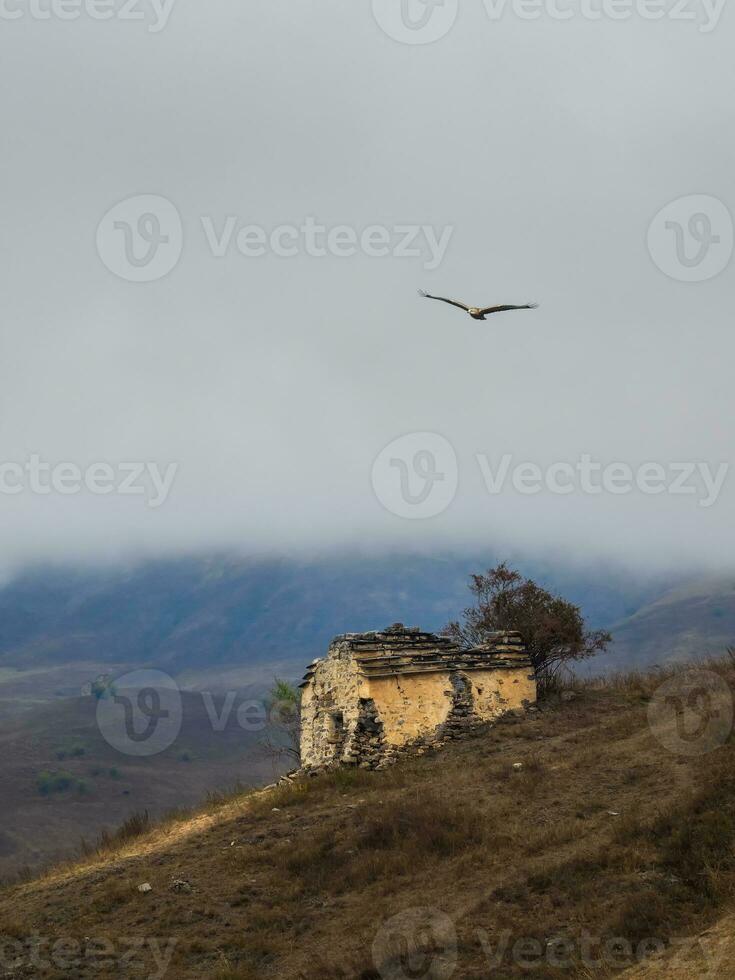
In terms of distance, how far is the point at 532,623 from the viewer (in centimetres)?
3038

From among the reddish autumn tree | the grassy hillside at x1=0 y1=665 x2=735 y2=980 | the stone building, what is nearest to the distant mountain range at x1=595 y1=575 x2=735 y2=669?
the reddish autumn tree

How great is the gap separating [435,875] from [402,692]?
9055mm

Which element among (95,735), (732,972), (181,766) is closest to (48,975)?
(732,972)

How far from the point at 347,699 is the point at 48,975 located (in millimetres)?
12546

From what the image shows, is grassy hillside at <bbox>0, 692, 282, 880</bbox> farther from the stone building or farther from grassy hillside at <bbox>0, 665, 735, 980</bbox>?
grassy hillside at <bbox>0, 665, 735, 980</bbox>

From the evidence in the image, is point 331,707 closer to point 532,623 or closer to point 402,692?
point 402,692

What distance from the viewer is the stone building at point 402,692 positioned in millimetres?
25797

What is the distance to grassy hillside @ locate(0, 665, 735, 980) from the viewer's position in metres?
14.1

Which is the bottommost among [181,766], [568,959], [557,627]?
[181,766]

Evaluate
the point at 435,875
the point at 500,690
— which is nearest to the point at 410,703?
the point at 500,690

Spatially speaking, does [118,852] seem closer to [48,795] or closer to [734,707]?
[734,707]

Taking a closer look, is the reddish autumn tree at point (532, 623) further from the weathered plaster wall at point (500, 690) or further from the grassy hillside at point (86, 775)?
the grassy hillside at point (86, 775)

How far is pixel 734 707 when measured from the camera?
2262cm

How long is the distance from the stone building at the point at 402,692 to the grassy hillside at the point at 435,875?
6.06ft
